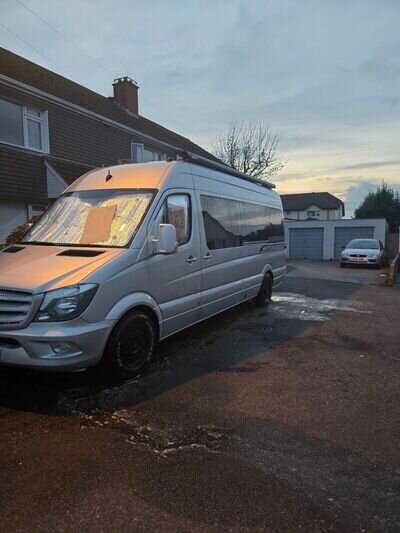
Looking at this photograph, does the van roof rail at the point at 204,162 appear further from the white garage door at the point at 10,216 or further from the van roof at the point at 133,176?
the white garage door at the point at 10,216

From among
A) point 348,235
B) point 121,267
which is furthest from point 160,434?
point 348,235

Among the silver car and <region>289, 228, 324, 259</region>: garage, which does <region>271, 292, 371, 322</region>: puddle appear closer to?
the silver car

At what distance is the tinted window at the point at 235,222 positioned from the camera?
633 cm

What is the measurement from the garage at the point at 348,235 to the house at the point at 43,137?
18.5 metres

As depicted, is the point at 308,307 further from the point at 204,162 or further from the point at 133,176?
the point at 133,176

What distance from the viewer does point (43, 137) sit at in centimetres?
1352

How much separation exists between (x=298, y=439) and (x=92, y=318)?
7.07ft

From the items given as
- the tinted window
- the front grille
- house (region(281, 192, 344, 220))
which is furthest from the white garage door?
house (region(281, 192, 344, 220))

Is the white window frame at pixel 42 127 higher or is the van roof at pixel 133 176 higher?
the white window frame at pixel 42 127

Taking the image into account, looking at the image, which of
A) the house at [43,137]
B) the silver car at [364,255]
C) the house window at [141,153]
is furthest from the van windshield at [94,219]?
the silver car at [364,255]

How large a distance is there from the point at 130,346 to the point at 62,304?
100 cm

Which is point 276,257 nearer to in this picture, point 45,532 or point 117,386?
point 117,386

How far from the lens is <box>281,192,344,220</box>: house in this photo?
64.2m

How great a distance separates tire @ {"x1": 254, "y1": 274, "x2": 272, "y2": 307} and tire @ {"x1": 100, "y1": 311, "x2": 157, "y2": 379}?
4.42 meters
